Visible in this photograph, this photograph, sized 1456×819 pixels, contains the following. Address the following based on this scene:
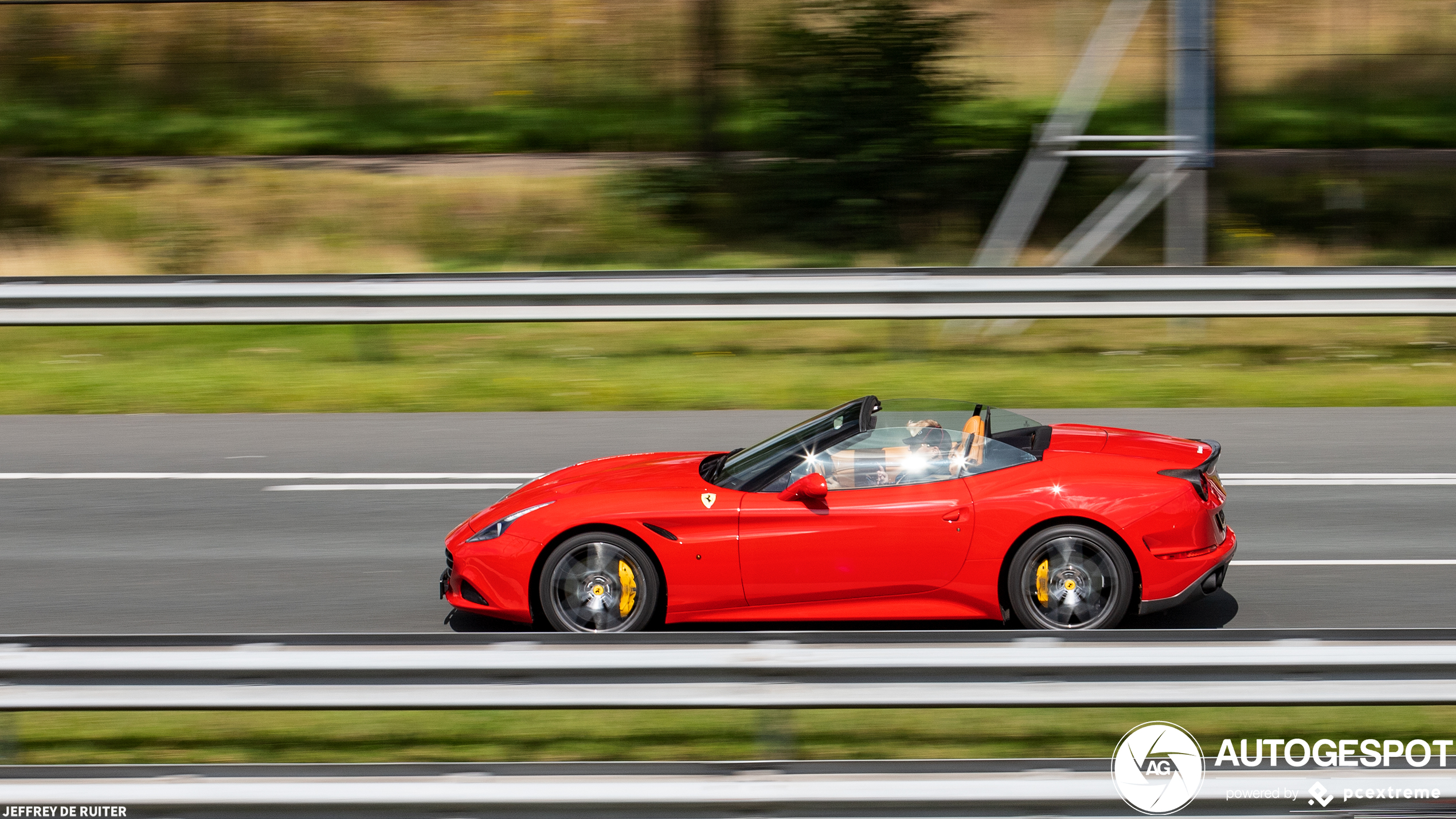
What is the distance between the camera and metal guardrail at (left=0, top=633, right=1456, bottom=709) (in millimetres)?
4227

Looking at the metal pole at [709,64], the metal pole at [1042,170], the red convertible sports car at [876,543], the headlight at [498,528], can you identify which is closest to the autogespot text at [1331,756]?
the red convertible sports car at [876,543]

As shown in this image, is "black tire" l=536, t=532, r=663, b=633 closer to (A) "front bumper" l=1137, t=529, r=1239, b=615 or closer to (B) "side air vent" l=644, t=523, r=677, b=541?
(B) "side air vent" l=644, t=523, r=677, b=541

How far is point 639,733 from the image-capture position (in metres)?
5.20

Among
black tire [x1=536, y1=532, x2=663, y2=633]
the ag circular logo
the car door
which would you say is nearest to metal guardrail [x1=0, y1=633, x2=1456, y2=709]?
the ag circular logo

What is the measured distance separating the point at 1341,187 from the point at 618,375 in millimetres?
9703

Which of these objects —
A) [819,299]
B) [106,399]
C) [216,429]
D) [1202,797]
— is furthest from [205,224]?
[1202,797]

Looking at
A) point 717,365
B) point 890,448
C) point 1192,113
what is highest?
point 1192,113

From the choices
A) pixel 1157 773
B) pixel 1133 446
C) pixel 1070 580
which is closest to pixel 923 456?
pixel 1070 580

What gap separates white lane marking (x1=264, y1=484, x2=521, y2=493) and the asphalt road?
0.24ft

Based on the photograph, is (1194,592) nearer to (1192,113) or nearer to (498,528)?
(498,528)

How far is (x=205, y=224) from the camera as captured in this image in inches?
638

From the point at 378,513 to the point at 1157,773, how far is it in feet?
17.4

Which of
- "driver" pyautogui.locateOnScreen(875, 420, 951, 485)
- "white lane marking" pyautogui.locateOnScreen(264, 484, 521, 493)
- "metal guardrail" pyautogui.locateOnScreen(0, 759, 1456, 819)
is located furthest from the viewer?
"white lane marking" pyautogui.locateOnScreen(264, 484, 521, 493)

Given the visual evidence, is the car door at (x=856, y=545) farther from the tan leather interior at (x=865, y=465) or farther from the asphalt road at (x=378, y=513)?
the asphalt road at (x=378, y=513)
